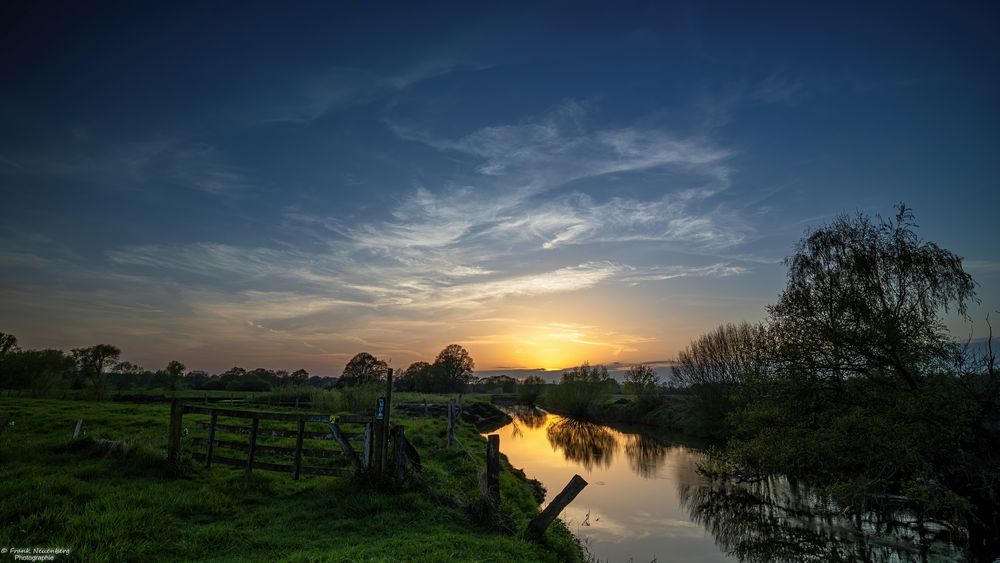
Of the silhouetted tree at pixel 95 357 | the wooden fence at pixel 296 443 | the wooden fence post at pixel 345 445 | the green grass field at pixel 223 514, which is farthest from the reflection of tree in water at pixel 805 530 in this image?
the silhouetted tree at pixel 95 357

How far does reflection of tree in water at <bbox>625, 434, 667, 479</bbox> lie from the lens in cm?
2622

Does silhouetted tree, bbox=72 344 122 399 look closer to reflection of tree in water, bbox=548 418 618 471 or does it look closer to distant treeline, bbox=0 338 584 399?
distant treeline, bbox=0 338 584 399

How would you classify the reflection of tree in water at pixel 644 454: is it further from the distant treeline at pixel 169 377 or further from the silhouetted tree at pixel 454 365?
the silhouetted tree at pixel 454 365

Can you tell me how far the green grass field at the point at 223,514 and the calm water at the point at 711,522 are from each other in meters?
4.68

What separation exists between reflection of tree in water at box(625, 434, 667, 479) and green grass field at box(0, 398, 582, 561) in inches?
609

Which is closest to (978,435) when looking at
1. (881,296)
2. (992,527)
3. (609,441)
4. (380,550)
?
(992,527)

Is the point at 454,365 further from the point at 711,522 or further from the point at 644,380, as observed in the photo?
the point at 711,522

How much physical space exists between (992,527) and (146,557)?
20864 millimetres

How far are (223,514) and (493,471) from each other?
224 inches

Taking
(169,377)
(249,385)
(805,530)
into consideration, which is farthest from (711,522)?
(169,377)

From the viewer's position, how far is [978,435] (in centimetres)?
1296

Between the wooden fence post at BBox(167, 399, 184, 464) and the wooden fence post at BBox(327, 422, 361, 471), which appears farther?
the wooden fence post at BBox(167, 399, 184, 464)

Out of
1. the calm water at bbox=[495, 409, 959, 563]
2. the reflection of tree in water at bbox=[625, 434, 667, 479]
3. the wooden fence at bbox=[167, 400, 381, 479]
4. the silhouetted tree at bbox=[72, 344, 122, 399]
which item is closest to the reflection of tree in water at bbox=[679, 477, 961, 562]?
the calm water at bbox=[495, 409, 959, 563]

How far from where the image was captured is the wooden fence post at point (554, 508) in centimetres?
925
